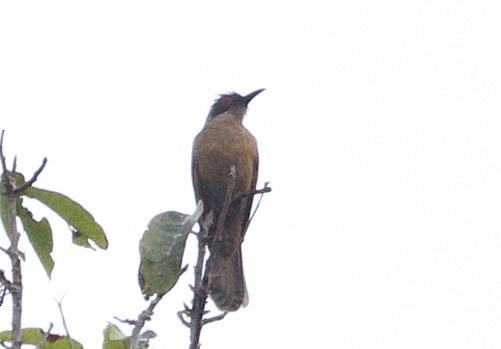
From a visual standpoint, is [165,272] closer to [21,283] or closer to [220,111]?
[21,283]

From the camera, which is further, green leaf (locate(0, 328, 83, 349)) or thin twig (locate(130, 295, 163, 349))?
green leaf (locate(0, 328, 83, 349))

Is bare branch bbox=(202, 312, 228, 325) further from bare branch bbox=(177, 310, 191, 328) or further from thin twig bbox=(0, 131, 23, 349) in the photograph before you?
thin twig bbox=(0, 131, 23, 349)

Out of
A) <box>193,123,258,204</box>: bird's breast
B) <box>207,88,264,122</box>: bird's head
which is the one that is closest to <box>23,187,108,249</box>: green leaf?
<box>193,123,258,204</box>: bird's breast

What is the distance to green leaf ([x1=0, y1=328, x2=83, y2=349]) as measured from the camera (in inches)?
107

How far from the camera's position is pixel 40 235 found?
110 inches

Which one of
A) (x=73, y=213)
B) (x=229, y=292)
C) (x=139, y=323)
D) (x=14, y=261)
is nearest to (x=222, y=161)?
(x=229, y=292)

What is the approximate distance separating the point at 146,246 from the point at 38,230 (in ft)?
1.31

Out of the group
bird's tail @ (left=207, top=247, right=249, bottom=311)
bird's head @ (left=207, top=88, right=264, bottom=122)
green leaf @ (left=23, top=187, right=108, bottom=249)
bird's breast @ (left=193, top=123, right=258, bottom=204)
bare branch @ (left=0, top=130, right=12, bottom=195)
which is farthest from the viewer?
bird's head @ (left=207, top=88, right=264, bottom=122)

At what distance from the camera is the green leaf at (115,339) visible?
9.23 ft

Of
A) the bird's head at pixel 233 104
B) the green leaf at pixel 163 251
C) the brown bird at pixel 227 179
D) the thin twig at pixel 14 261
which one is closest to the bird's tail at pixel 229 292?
the brown bird at pixel 227 179

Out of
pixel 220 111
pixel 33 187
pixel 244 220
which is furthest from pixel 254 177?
pixel 33 187

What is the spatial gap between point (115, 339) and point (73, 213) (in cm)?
41

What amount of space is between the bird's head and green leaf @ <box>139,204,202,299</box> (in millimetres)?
4193

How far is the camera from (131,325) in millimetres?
2871
